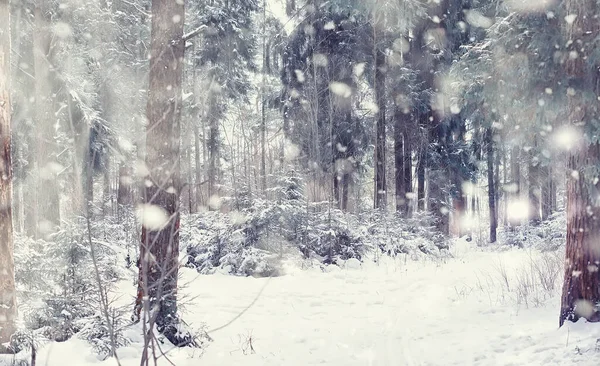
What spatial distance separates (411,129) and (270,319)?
11.4m

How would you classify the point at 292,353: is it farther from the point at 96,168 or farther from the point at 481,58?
the point at 96,168

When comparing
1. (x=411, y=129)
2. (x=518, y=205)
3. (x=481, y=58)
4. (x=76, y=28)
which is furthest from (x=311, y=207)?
(x=518, y=205)

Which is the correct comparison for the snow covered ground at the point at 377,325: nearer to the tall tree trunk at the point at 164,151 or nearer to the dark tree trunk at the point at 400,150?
the tall tree trunk at the point at 164,151

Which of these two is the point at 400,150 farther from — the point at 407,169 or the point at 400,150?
the point at 407,169

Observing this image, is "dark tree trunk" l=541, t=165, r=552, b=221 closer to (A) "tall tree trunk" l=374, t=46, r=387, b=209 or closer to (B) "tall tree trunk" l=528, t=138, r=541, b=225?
(B) "tall tree trunk" l=528, t=138, r=541, b=225

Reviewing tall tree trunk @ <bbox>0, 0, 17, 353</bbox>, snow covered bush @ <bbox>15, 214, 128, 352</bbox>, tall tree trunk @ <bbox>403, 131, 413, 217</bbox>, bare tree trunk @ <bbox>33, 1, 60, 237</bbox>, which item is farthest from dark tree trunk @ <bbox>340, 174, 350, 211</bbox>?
tall tree trunk @ <bbox>0, 0, 17, 353</bbox>

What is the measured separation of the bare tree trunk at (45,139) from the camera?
497 inches

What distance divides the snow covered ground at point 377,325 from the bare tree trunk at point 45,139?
14.2 ft

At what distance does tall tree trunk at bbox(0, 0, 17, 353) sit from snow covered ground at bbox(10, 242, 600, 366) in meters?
0.51

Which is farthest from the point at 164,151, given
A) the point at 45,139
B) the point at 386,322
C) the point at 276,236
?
the point at 45,139

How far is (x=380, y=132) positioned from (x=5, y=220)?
14.4 meters

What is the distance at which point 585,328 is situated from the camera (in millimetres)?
5375

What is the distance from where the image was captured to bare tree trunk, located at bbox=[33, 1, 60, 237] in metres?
12.6

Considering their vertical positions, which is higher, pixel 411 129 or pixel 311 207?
pixel 411 129
